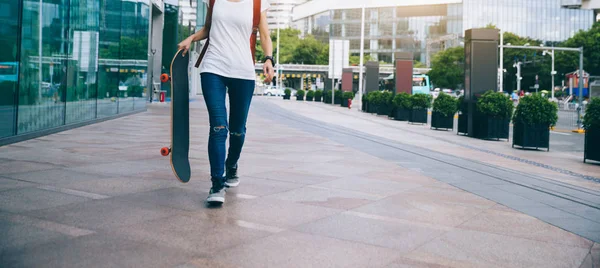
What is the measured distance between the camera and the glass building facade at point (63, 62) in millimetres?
8805

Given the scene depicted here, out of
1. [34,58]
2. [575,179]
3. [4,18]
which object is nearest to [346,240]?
[575,179]

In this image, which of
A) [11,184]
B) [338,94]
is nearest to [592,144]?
[11,184]

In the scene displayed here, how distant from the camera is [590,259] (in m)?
3.40

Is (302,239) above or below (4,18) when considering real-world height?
below

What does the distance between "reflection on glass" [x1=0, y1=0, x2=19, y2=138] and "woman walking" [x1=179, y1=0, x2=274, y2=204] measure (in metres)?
4.98

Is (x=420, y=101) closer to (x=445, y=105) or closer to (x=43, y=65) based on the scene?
(x=445, y=105)

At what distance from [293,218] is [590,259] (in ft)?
6.32

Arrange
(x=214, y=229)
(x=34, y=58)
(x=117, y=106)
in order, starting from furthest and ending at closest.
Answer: (x=117, y=106), (x=34, y=58), (x=214, y=229)

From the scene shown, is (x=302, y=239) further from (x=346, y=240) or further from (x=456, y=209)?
(x=456, y=209)

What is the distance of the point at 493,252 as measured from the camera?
345 centimetres

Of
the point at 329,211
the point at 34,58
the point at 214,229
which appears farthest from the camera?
the point at 34,58

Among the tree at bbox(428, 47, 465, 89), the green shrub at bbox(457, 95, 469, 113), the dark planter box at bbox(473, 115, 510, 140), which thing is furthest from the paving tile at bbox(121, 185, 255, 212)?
the tree at bbox(428, 47, 465, 89)

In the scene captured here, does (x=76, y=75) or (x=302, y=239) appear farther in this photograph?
(x=76, y=75)

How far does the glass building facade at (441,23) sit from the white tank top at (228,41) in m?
103
